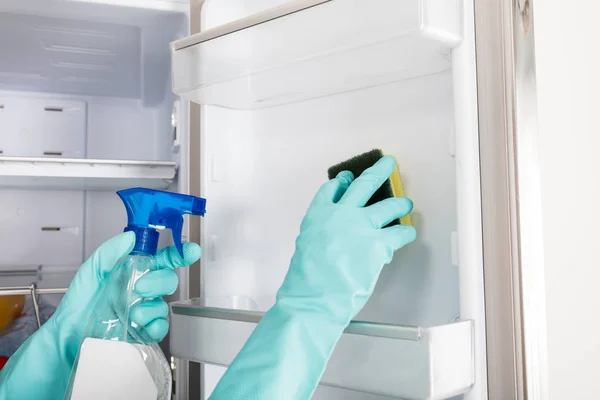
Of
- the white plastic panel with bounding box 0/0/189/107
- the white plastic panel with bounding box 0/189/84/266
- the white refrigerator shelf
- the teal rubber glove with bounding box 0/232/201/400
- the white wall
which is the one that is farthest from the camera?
the white plastic panel with bounding box 0/189/84/266

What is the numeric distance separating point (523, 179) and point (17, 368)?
0.77 meters

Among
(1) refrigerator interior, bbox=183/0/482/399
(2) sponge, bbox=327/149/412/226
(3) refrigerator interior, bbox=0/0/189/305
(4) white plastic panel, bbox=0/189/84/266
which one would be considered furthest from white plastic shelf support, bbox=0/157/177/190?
(2) sponge, bbox=327/149/412/226

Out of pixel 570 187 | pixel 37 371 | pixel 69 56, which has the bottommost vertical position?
pixel 37 371

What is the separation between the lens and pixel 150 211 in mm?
762

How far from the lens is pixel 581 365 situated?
69 cm

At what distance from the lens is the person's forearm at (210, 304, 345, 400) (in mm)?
586

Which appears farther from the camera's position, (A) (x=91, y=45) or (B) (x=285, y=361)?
(A) (x=91, y=45)

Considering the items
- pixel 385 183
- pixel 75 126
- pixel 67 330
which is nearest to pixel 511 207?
pixel 385 183

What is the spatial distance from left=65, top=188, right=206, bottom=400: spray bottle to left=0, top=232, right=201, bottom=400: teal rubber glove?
0.02 metres

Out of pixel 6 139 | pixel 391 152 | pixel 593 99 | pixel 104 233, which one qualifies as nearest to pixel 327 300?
pixel 391 152

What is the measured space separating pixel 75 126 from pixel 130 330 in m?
0.81

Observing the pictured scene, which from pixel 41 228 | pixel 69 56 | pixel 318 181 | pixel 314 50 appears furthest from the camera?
pixel 41 228

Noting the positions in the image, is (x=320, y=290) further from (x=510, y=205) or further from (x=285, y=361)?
(x=510, y=205)

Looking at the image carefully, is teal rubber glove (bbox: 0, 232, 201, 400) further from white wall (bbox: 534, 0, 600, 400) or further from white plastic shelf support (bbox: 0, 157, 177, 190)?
white wall (bbox: 534, 0, 600, 400)
